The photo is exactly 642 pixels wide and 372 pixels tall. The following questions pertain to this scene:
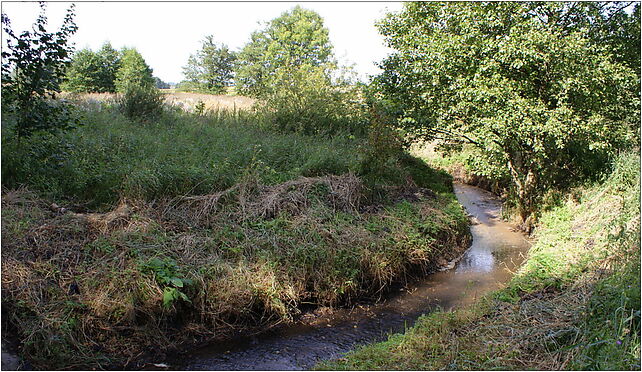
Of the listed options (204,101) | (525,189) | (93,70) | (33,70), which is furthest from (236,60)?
(33,70)

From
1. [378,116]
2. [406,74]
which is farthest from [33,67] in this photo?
[406,74]

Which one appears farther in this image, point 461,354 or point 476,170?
point 476,170

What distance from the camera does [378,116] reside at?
9836 millimetres

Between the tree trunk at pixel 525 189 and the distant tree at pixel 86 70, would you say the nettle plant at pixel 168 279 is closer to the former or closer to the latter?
the tree trunk at pixel 525 189

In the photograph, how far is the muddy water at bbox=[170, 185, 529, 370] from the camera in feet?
18.0

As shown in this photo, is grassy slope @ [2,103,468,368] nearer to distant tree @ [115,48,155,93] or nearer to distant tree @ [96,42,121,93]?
distant tree @ [96,42,121,93]

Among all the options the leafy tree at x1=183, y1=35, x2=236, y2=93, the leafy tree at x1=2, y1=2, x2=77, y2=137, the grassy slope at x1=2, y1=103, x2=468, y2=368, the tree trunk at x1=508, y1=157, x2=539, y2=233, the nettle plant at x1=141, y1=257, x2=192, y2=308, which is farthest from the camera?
the leafy tree at x1=183, y1=35, x2=236, y2=93

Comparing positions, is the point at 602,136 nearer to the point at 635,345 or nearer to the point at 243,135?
the point at 635,345

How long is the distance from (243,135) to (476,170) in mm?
5875

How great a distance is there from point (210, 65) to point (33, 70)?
34044mm

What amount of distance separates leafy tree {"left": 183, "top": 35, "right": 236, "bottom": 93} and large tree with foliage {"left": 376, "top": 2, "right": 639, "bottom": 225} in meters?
30.2

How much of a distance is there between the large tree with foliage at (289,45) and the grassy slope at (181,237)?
76.5 feet

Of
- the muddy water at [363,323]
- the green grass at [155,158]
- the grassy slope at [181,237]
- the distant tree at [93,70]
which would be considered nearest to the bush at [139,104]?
the green grass at [155,158]

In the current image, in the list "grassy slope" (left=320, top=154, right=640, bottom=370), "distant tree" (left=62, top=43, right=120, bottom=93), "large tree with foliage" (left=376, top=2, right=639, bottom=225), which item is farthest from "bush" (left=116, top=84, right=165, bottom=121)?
"distant tree" (left=62, top=43, right=120, bottom=93)
